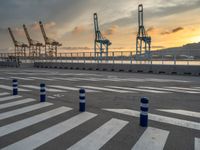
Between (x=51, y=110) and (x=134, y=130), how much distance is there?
328cm

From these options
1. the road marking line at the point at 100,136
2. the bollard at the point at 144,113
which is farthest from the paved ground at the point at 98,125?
the bollard at the point at 144,113

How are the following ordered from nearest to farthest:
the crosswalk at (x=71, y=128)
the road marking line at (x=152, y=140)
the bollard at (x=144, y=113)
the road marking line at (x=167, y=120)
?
the road marking line at (x=152, y=140), the crosswalk at (x=71, y=128), the bollard at (x=144, y=113), the road marking line at (x=167, y=120)

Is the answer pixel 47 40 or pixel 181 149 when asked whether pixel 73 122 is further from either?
pixel 47 40

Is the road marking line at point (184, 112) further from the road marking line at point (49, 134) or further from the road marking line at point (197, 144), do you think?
the road marking line at point (49, 134)

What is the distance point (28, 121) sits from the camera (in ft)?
20.4

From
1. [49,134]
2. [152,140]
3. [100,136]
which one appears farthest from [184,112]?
[49,134]

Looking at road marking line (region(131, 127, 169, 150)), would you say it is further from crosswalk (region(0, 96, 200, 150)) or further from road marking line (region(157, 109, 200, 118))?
road marking line (region(157, 109, 200, 118))

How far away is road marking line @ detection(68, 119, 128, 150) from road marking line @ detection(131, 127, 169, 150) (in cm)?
71

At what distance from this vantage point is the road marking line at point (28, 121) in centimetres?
546

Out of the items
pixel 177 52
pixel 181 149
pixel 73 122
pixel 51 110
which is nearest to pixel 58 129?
pixel 73 122

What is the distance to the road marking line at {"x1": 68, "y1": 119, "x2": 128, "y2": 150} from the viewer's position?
4523 mm

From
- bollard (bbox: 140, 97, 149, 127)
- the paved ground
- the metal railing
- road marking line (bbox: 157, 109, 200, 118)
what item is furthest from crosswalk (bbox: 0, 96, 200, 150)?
the metal railing

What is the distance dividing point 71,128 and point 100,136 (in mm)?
964

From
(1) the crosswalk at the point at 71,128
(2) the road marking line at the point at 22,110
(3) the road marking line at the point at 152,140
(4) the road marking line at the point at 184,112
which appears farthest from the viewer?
(4) the road marking line at the point at 184,112
